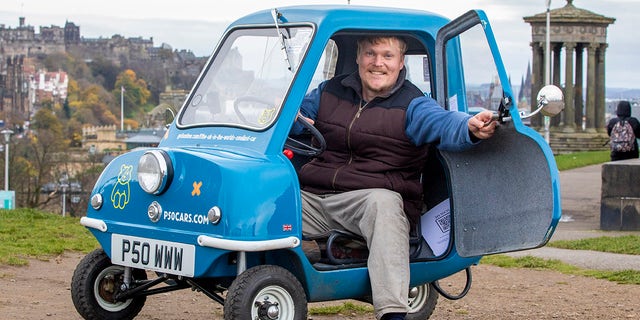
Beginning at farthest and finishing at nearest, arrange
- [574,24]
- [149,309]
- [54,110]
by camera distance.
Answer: [54,110], [574,24], [149,309]

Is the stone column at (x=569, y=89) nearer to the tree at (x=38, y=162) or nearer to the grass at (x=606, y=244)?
the tree at (x=38, y=162)

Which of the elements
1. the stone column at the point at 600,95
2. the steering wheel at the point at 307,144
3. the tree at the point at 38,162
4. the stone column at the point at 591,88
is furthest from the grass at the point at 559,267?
the tree at the point at 38,162

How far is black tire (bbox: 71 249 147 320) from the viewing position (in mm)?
7555

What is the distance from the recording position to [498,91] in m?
7.51

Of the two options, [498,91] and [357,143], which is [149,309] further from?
[498,91]

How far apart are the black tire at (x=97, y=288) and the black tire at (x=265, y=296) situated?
3.90 feet

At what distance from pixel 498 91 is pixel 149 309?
2749 millimetres

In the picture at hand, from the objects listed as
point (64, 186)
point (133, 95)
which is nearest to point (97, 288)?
point (64, 186)

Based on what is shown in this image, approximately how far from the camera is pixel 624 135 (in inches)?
752

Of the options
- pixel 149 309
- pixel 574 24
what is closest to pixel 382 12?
pixel 149 309

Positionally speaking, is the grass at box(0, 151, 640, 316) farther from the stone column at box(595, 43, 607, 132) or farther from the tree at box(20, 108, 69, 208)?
the tree at box(20, 108, 69, 208)

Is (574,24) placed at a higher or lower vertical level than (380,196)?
higher

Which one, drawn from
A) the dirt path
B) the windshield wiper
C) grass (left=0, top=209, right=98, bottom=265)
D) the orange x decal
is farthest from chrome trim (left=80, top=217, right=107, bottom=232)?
grass (left=0, top=209, right=98, bottom=265)

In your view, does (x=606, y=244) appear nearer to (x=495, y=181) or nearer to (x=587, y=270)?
(x=587, y=270)
